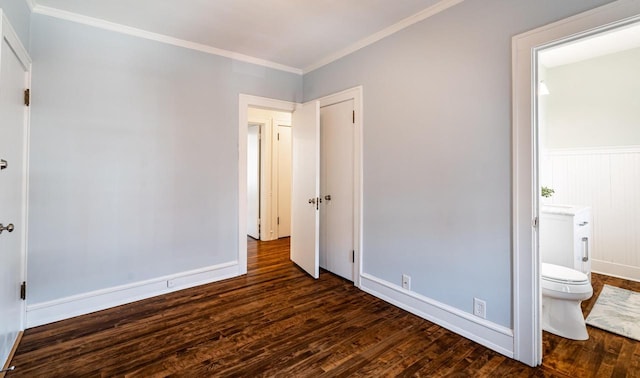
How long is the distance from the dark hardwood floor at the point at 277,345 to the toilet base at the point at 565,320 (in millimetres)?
69

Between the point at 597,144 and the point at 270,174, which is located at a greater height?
the point at 597,144

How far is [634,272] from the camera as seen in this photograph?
323 centimetres

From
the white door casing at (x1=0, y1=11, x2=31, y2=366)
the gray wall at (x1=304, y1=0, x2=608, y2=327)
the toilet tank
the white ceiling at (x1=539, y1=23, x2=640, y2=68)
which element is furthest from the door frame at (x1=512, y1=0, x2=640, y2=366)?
the white door casing at (x1=0, y1=11, x2=31, y2=366)

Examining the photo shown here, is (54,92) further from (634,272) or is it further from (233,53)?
(634,272)

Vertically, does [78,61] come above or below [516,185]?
above

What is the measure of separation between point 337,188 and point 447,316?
167 centimetres

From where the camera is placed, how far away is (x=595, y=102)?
3432mm

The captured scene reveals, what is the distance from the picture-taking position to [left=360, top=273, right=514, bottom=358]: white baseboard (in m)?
1.95

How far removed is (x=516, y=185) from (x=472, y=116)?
579 millimetres

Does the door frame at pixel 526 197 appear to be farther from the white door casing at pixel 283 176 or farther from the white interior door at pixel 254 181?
the white interior door at pixel 254 181

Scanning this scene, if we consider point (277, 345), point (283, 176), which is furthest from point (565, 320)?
point (283, 176)

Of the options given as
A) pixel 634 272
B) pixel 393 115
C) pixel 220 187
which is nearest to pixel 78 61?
pixel 220 187

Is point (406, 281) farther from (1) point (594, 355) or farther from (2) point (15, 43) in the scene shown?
(2) point (15, 43)

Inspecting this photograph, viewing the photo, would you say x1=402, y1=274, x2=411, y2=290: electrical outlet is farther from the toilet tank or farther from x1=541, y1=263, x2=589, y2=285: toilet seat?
the toilet tank
